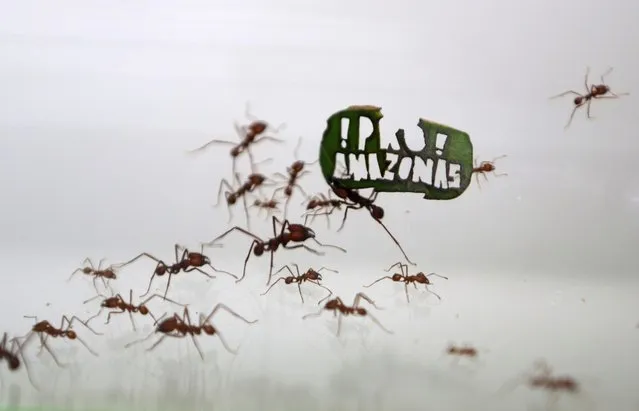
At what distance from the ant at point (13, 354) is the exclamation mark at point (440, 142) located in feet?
6.92

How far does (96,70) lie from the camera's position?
114 inches

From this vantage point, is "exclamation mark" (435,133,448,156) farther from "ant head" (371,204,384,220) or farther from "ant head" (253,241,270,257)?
"ant head" (253,241,270,257)

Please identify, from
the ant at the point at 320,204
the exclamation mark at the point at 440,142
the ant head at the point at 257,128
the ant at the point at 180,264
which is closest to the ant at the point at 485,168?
the exclamation mark at the point at 440,142

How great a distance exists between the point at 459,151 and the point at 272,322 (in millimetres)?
1202

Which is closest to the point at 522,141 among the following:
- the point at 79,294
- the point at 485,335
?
the point at 485,335

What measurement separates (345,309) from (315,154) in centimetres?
74

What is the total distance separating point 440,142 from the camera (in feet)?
9.71

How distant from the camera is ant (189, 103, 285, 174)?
111 inches

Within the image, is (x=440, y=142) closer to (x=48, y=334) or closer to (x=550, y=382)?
(x=550, y=382)

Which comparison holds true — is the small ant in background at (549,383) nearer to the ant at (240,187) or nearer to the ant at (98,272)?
the ant at (240,187)

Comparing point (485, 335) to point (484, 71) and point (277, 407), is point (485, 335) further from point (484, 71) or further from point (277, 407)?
point (484, 71)

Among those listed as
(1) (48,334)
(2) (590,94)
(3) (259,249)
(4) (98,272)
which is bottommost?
(1) (48,334)

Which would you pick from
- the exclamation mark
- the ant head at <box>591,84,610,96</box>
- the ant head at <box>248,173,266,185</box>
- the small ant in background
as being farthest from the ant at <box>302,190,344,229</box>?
the ant head at <box>591,84,610,96</box>

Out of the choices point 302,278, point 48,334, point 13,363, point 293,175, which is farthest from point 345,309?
point 13,363
